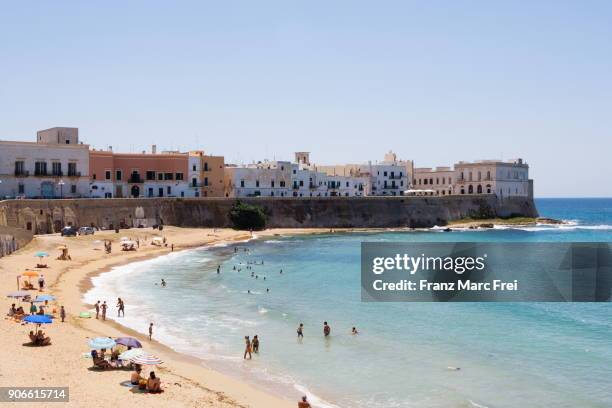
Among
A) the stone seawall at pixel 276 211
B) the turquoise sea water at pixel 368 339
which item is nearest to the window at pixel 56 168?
the stone seawall at pixel 276 211

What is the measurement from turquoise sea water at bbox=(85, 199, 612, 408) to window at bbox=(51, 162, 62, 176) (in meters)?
21.0

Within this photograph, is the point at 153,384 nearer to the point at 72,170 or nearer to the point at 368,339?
the point at 368,339

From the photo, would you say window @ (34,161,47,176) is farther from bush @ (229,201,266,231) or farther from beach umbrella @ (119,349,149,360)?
beach umbrella @ (119,349,149,360)

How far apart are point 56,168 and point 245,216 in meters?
22.5

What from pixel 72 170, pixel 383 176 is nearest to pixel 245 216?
pixel 72 170

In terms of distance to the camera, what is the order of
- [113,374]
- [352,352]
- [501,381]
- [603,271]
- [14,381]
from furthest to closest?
[603,271]
[352,352]
[501,381]
[113,374]
[14,381]

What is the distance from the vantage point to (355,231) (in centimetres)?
8806

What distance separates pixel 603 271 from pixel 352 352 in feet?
115

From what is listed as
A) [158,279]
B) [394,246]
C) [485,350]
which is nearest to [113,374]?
[485,350]

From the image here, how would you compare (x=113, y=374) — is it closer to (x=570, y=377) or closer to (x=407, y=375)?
(x=407, y=375)

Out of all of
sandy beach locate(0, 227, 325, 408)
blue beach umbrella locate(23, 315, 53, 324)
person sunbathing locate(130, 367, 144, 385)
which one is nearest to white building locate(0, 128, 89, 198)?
sandy beach locate(0, 227, 325, 408)

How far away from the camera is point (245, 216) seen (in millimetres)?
81000

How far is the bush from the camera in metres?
80.7

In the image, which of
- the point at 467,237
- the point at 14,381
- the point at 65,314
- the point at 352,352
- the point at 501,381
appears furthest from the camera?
the point at 467,237
